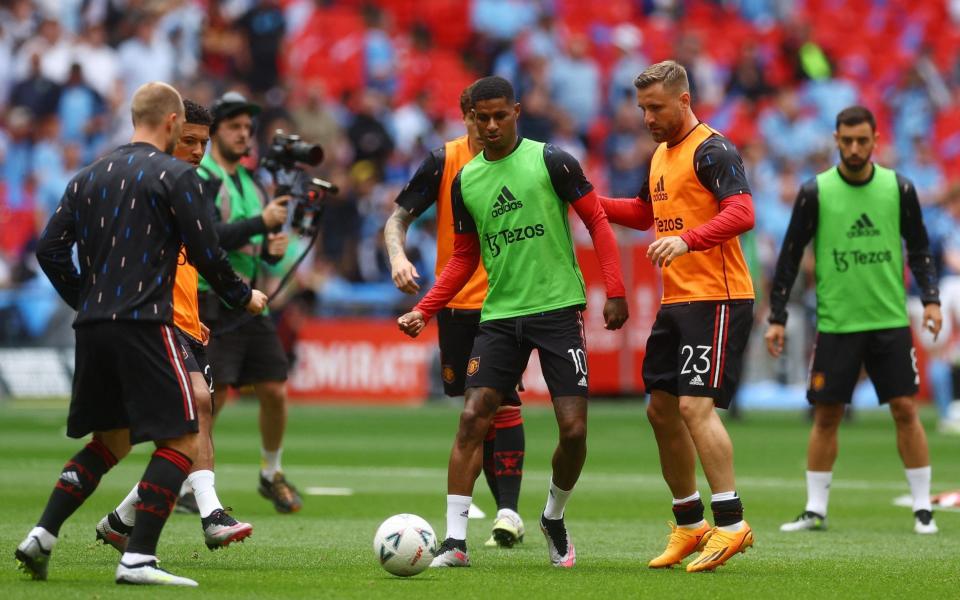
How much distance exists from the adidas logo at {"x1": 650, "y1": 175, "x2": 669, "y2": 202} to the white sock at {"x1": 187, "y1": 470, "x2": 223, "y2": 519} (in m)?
2.88

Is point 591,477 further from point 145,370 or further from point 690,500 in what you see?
point 145,370

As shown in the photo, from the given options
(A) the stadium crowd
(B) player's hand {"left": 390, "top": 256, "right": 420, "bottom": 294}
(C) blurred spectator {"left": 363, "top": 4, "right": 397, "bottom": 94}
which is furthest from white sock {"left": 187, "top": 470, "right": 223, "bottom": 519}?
(C) blurred spectator {"left": 363, "top": 4, "right": 397, "bottom": 94}

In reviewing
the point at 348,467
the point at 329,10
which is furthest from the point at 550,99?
the point at 348,467

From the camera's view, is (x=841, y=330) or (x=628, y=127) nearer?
(x=841, y=330)

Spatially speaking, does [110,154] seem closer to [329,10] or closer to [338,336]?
[338,336]

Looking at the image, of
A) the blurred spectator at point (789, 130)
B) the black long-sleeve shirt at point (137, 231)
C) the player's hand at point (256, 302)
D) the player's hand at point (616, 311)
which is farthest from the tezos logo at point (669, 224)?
the blurred spectator at point (789, 130)

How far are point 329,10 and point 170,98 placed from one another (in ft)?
72.5

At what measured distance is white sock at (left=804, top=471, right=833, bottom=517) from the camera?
10836 mm

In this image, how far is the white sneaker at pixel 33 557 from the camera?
7.39 meters

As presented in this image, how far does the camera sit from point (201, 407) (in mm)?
9539

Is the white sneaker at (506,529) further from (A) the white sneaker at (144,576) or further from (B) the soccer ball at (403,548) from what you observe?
(A) the white sneaker at (144,576)

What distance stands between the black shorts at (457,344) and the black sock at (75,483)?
2.80 meters

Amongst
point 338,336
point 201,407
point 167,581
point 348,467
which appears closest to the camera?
point 167,581

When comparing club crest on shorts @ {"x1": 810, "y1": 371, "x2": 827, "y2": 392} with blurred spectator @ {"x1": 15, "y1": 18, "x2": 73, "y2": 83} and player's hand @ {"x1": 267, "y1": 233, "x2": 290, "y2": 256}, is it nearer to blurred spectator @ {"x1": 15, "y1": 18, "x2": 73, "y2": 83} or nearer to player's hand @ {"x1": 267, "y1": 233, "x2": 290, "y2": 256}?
player's hand @ {"x1": 267, "y1": 233, "x2": 290, "y2": 256}
